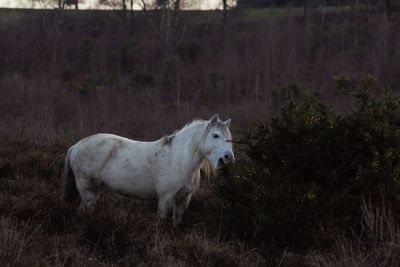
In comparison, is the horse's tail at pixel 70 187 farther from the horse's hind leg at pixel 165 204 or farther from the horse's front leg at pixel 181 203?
the horse's front leg at pixel 181 203

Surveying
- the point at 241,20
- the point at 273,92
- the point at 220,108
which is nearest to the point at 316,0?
the point at 241,20

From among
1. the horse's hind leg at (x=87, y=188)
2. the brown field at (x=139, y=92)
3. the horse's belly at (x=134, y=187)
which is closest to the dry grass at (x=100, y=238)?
the brown field at (x=139, y=92)

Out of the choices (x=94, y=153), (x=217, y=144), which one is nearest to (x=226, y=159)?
(x=217, y=144)

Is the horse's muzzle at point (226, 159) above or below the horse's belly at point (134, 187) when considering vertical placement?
above

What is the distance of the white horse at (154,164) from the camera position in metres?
5.98

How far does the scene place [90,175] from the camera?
6.63m

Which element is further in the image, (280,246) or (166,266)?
(280,246)

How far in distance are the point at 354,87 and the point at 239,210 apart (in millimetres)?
19879

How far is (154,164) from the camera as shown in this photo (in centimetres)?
635

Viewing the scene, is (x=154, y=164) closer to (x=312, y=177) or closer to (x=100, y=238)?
(x=100, y=238)

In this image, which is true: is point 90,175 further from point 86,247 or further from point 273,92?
point 273,92

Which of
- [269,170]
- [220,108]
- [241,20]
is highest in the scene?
[241,20]

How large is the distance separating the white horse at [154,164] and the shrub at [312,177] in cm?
55

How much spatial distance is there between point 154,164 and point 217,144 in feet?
3.09
